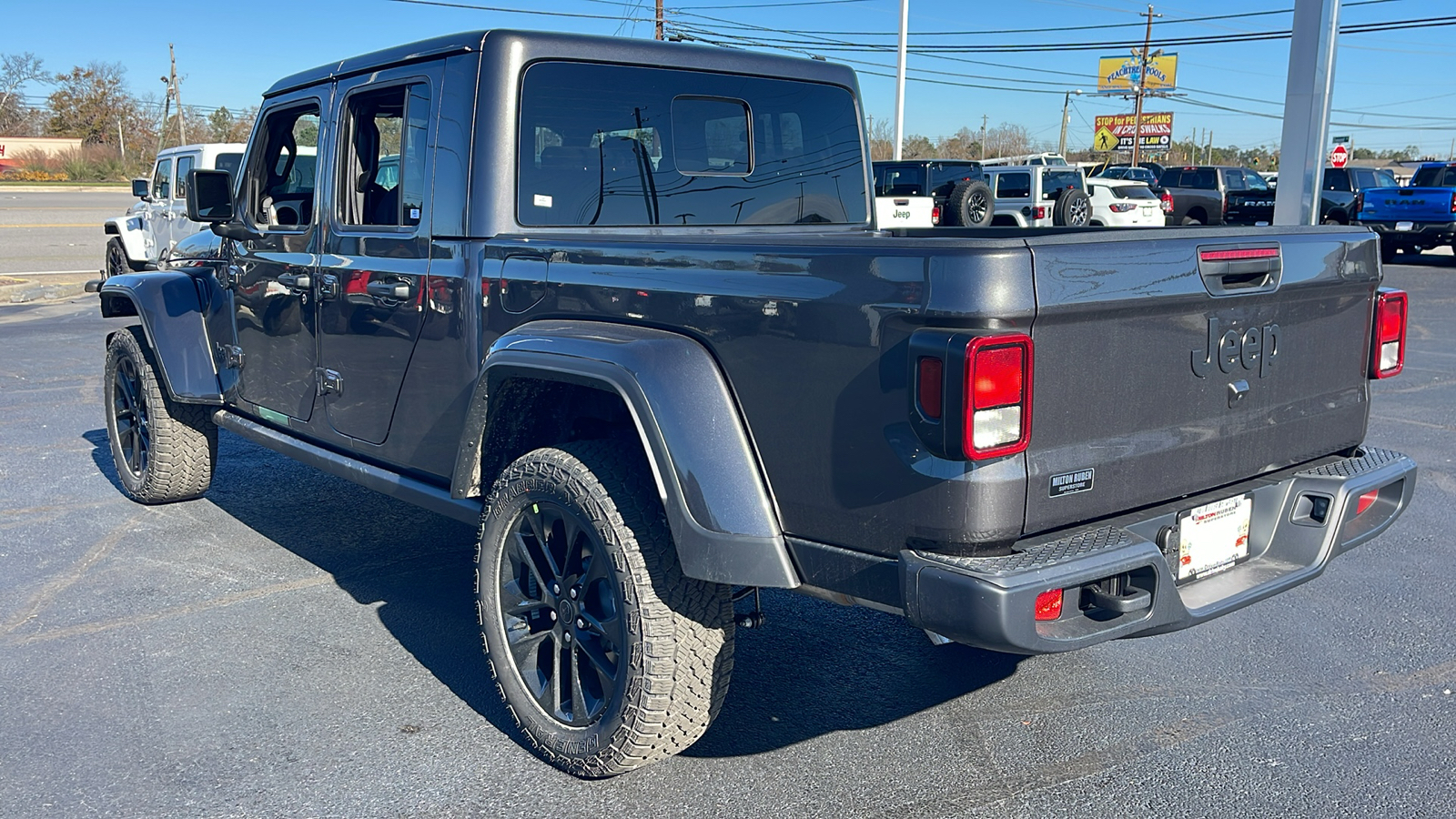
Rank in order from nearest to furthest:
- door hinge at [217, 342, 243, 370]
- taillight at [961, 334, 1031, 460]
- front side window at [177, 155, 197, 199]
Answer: taillight at [961, 334, 1031, 460], door hinge at [217, 342, 243, 370], front side window at [177, 155, 197, 199]

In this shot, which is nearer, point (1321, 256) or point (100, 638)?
point (1321, 256)

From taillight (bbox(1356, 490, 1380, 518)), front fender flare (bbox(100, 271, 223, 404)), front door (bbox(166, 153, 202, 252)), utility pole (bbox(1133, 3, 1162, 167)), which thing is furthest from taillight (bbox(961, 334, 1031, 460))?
utility pole (bbox(1133, 3, 1162, 167))

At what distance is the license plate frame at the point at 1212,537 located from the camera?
2.85 metres

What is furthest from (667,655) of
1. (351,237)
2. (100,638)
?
(100,638)

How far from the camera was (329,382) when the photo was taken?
13.6 feet

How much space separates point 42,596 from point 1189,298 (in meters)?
4.33

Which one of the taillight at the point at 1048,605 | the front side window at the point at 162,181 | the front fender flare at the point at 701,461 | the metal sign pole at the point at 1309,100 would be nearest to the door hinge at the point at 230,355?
the front fender flare at the point at 701,461

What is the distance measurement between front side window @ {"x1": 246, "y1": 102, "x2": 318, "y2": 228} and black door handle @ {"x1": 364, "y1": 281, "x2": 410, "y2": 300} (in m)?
0.93

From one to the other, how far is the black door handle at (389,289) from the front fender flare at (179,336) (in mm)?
1652

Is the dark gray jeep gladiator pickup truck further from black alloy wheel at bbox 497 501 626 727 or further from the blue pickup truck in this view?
the blue pickup truck

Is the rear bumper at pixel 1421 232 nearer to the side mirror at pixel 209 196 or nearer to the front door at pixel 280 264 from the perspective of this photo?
the front door at pixel 280 264

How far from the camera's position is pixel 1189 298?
269 cm

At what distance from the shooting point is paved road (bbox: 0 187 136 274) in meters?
21.3

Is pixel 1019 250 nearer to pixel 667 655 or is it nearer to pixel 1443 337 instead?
pixel 667 655
